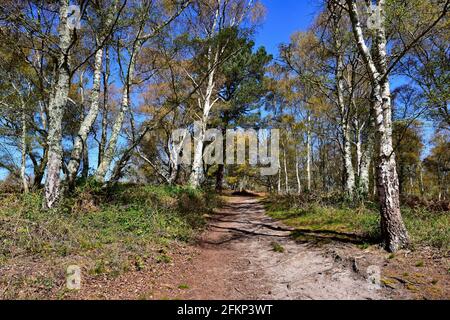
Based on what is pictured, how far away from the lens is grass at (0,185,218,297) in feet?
15.6

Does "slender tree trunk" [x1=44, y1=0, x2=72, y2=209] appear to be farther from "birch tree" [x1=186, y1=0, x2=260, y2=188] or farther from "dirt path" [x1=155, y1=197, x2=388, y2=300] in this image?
"birch tree" [x1=186, y1=0, x2=260, y2=188]

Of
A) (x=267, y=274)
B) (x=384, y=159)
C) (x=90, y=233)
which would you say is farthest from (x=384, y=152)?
(x=90, y=233)

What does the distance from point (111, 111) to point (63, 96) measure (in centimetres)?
1364

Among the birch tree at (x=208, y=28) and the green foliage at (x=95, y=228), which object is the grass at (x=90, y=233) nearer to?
the green foliage at (x=95, y=228)

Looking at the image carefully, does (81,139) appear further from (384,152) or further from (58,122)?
(384,152)

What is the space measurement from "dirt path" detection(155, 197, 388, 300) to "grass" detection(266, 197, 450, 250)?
31.3 inches

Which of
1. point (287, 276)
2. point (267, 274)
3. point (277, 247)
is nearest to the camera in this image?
point (287, 276)

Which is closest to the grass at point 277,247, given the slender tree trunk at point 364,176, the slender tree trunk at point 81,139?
the slender tree trunk at point 364,176

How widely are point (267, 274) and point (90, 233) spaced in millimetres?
3668

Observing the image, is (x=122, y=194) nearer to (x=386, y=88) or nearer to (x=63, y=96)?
(x=63, y=96)

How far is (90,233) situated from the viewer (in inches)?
235

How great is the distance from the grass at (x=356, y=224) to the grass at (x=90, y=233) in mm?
3204

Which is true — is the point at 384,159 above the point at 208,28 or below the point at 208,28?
below

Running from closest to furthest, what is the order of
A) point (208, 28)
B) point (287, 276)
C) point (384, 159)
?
1. point (287, 276)
2. point (384, 159)
3. point (208, 28)
